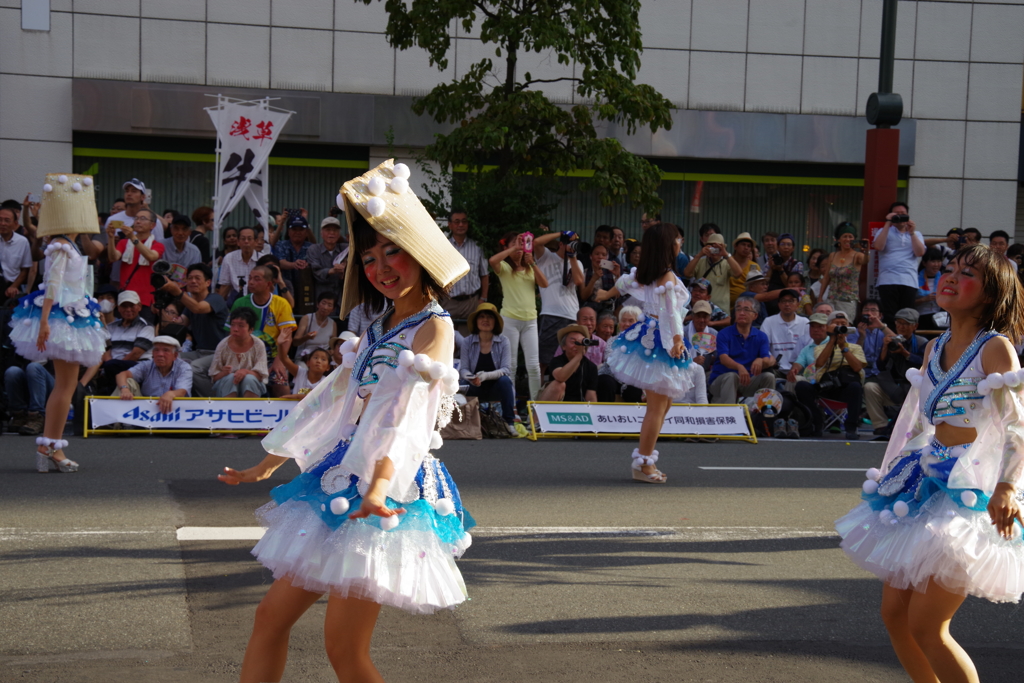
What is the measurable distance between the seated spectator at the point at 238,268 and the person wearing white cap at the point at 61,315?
4.81 meters

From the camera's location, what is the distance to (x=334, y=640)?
10.7 feet

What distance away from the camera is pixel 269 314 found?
12.9 metres

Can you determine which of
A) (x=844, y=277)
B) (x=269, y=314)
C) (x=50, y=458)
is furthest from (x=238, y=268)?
(x=844, y=277)

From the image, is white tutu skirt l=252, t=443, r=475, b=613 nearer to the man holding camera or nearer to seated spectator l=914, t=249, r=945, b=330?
the man holding camera

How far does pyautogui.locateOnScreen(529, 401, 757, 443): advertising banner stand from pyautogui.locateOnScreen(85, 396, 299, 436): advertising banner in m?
2.85

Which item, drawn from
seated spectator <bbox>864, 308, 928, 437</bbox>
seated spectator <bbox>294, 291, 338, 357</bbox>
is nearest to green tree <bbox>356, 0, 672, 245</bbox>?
seated spectator <bbox>294, 291, 338, 357</bbox>

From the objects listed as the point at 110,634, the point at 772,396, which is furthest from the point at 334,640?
the point at 772,396

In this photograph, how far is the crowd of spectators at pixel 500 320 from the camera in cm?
1230

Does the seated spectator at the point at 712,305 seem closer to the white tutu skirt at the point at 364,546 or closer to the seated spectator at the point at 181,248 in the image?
the seated spectator at the point at 181,248

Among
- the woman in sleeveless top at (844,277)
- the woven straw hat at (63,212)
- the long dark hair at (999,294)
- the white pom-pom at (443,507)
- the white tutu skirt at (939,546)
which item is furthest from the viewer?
the woman in sleeveless top at (844,277)

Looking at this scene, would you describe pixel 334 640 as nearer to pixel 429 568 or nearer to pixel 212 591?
pixel 429 568

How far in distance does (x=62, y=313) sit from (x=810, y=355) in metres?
8.80

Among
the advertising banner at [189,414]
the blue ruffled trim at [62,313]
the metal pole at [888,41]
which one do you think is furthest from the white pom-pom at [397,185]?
the metal pole at [888,41]

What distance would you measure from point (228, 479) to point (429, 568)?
80cm
